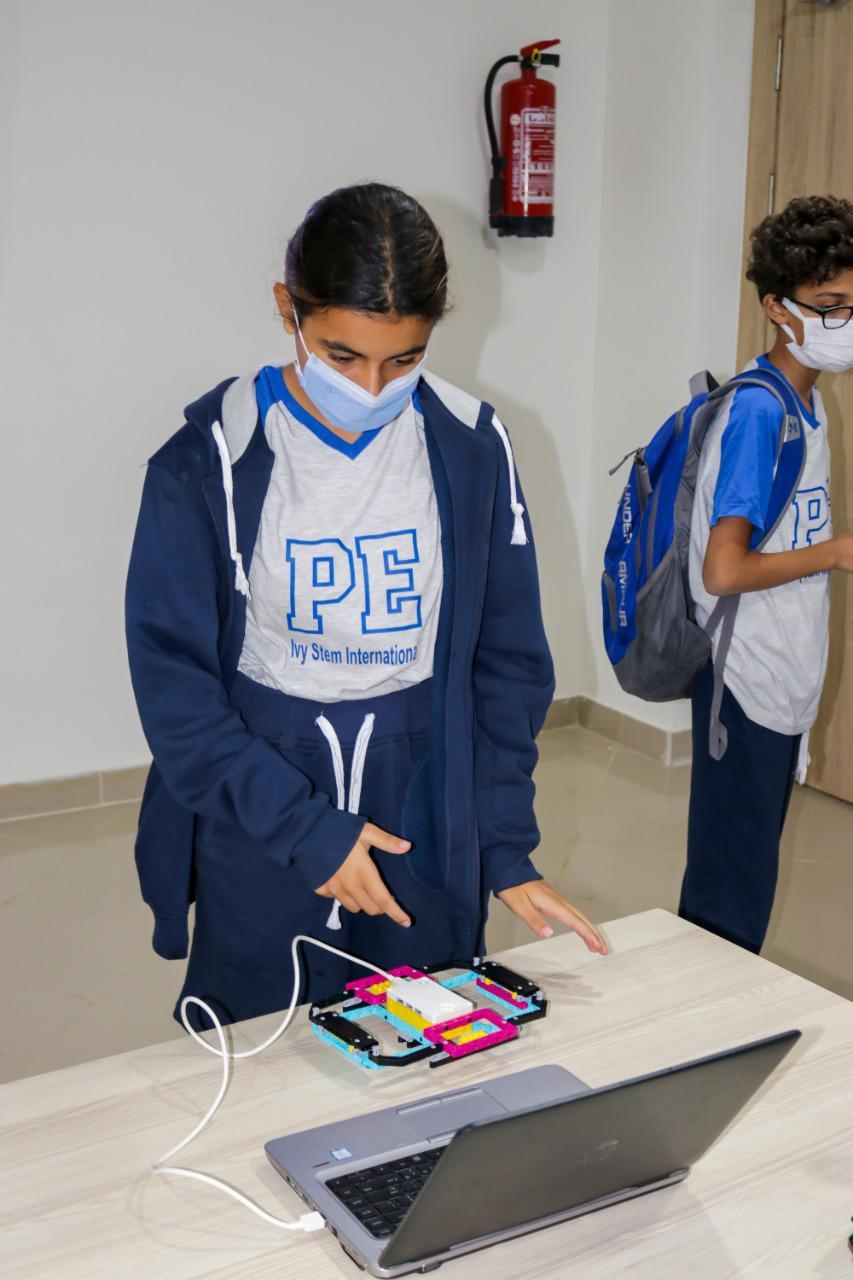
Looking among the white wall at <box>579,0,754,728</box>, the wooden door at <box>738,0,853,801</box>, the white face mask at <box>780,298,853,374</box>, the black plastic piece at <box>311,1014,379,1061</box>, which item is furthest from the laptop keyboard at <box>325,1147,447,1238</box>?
the white wall at <box>579,0,754,728</box>

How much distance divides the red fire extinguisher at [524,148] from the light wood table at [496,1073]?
288 cm

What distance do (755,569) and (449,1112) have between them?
1.21 metres

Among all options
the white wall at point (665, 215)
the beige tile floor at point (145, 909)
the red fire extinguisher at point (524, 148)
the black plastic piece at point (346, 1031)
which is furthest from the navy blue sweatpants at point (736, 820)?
the red fire extinguisher at point (524, 148)

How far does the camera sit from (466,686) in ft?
4.77

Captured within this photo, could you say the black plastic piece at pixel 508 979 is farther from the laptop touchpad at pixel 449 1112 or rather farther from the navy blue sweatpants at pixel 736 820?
the navy blue sweatpants at pixel 736 820

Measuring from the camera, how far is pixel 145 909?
122 inches

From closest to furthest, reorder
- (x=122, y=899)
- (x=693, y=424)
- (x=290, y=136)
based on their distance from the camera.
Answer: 1. (x=693, y=424)
2. (x=122, y=899)
3. (x=290, y=136)

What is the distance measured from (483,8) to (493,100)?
24cm

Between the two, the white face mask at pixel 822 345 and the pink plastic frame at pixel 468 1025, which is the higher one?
the white face mask at pixel 822 345

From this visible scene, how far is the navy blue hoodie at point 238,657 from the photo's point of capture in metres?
1.34

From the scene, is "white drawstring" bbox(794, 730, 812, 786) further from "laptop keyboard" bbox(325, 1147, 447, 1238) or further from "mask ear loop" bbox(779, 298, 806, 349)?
"laptop keyboard" bbox(325, 1147, 447, 1238)

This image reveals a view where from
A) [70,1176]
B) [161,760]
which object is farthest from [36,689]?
[70,1176]

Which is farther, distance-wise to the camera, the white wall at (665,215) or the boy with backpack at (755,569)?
the white wall at (665,215)

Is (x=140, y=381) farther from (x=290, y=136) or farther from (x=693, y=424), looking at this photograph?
(x=693, y=424)
